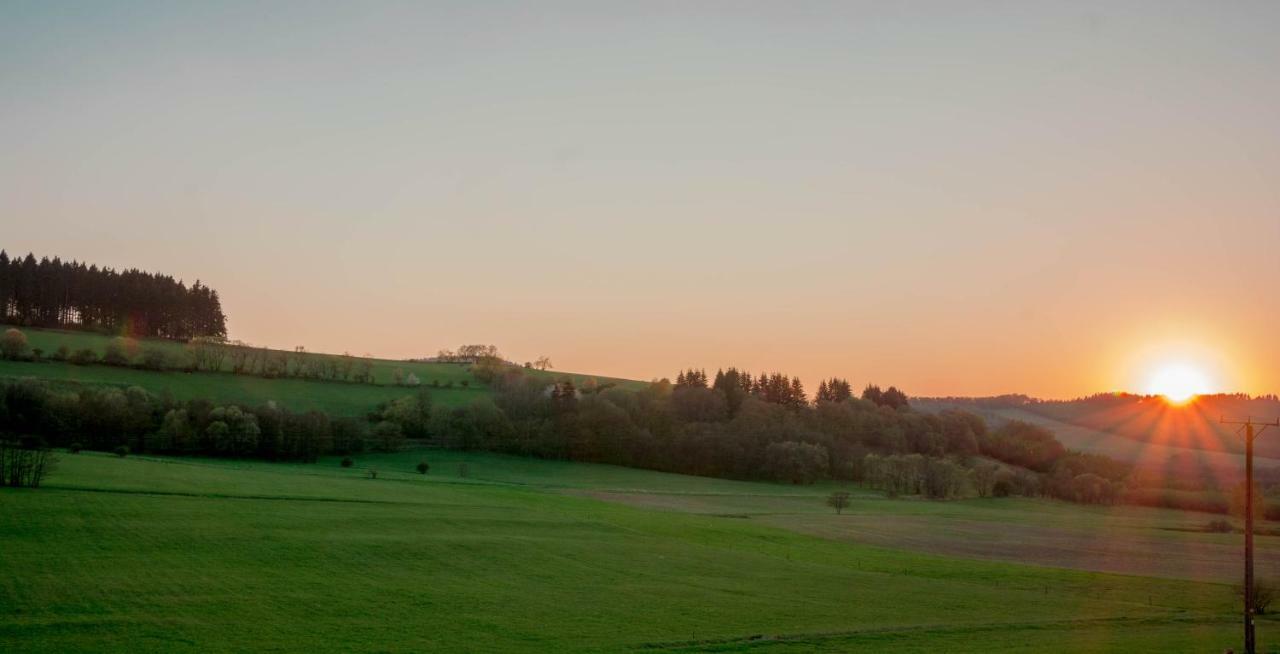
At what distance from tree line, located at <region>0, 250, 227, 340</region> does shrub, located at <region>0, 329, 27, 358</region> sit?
24.0 metres

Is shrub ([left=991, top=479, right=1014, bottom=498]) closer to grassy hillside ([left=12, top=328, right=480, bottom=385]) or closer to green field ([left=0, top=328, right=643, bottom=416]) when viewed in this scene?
green field ([left=0, top=328, right=643, bottom=416])

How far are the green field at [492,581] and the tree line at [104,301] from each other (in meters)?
97.7

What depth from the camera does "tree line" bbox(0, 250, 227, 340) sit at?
6211 inches

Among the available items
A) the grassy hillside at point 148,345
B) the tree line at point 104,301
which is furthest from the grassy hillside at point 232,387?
the tree line at point 104,301

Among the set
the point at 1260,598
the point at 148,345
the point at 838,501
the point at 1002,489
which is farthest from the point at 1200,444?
the point at 148,345

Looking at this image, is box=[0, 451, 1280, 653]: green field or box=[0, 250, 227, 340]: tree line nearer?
box=[0, 451, 1280, 653]: green field

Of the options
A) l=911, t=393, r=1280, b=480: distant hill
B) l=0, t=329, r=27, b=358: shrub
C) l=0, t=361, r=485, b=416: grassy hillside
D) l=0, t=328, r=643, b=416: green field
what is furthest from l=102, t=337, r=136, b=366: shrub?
l=911, t=393, r=1280, b=480: distant hill

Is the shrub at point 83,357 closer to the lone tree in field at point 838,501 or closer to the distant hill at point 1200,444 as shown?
the lone tree in field at point 838,501

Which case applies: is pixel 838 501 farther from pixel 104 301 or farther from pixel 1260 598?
pixel 104 301

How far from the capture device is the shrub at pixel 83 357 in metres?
131

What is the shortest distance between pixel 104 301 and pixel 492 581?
151 meters

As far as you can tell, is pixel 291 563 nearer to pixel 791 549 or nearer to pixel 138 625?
pixel 138 625

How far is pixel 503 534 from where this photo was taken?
58219 millimetres

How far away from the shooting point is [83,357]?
5212 inches
